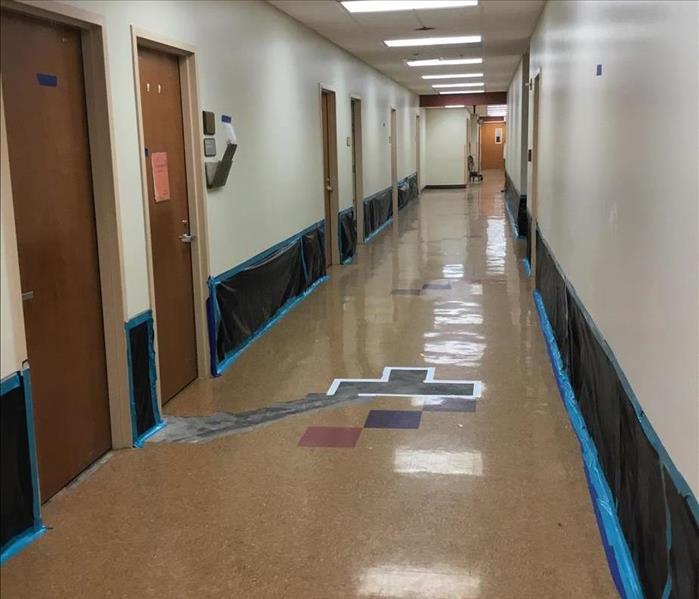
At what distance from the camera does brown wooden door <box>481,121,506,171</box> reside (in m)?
34.2

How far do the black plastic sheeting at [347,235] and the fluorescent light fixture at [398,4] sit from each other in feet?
9.92

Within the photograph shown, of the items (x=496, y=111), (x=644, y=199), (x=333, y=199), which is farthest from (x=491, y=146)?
(x=644, y=199)

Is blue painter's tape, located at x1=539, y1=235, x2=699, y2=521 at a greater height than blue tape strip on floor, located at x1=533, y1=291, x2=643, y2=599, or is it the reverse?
blue painter's tape, located at x1=539, y1=235, x2=699, y2=521

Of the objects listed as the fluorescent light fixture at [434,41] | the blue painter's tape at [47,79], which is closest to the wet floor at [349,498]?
the blue painter's tape at [47,79]

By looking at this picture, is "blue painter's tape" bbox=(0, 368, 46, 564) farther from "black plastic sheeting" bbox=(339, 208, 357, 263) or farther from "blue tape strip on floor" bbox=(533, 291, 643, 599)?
"black plastic sheeting" bbox=(339, 208, 357, 263)

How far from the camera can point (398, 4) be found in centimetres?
677

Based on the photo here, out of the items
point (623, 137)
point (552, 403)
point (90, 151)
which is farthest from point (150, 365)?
point (623, 137)

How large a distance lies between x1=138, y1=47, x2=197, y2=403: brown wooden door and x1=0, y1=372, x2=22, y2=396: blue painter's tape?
1530 millimetres

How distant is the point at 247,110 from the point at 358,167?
18.1ft

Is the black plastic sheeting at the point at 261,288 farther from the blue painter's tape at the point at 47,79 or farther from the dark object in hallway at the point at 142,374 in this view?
the blue painter's tape at the point at 47,79

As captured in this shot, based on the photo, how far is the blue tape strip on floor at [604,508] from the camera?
2.53 m

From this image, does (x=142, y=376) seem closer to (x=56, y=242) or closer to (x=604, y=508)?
(x=56, y=242)

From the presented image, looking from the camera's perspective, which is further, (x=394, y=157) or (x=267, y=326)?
(x=394, y=157)

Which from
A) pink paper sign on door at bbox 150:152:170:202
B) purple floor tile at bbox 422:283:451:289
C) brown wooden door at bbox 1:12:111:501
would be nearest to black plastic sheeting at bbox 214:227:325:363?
pink paper sign on door at bbox 150:152:170:202
